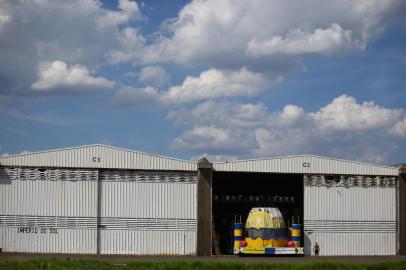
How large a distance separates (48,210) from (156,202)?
8833 mm

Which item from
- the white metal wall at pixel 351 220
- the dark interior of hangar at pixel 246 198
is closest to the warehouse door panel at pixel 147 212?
the dark interior of hangar at pixel 246 198

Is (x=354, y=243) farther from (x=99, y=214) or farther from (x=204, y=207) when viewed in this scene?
(x=99, y=214)

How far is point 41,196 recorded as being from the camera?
5709 centimetres

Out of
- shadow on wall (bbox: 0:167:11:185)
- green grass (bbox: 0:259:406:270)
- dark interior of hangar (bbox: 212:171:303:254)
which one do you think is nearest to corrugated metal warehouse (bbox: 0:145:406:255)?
shadow on wall (bbox: 0:167:11:185)

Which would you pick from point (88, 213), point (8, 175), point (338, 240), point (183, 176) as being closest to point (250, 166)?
point (183, 176)

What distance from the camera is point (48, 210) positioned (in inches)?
2250

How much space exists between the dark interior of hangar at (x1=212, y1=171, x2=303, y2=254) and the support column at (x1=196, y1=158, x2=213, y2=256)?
537cm

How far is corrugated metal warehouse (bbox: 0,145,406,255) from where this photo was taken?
56969 millimetres

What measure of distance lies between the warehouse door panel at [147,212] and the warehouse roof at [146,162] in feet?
2.68

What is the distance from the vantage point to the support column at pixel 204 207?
58.2 metres

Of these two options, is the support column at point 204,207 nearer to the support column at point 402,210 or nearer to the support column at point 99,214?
the support column at point 99,214

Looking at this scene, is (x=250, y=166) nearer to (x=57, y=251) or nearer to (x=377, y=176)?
(x=377, y=176)

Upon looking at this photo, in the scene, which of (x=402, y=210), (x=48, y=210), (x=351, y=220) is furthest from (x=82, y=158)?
(x=402, y=210)

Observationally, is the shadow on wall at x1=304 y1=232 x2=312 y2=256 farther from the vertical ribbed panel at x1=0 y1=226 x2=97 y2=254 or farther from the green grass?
the vertical ribbed panel at x1=0 y1=226 x2=97 y2=254
